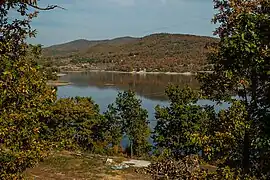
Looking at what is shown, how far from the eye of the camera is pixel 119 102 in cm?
3938

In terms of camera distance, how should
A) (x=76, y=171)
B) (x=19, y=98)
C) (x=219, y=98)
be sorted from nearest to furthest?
(x=19, y=98) → (x=219, y=98) → (x=76, y=171)

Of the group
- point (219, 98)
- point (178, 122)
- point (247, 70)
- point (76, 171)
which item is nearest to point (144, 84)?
point (178, 122)

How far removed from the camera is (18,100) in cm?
574

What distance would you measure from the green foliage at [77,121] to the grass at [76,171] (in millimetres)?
11975

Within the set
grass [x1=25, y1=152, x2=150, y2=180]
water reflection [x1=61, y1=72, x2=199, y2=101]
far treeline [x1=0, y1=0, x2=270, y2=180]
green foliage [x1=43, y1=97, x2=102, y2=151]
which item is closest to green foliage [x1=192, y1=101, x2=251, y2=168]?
far treeline [x1=0, y1=0, x2=270, y2=180]

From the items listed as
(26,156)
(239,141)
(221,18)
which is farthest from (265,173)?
(26,156)

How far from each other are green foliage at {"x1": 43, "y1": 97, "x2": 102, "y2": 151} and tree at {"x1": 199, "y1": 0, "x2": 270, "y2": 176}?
87.5 ft

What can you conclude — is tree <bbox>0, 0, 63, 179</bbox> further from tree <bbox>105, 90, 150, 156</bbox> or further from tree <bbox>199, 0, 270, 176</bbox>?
tree <bbox>105, 90, 150, 156</bbox>

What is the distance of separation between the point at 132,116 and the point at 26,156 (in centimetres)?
3351

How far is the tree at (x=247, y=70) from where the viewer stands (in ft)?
20.6

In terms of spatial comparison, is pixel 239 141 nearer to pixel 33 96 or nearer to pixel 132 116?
pixel 33 96

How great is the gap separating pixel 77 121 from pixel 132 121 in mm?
5699

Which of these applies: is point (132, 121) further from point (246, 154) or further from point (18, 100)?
point (18, 100)

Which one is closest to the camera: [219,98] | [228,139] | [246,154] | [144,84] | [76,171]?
[228,139]
